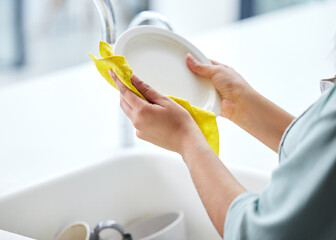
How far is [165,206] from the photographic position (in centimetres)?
115

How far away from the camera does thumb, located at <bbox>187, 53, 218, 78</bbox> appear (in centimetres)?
88

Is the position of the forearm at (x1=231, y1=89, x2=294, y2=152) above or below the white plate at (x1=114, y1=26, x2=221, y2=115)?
below

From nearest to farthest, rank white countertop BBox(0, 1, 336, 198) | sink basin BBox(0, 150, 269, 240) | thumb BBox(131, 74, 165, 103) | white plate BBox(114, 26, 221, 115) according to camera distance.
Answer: thumb BBox(131, 74, 165, 103) → white plate BBox(114, 26, 221, 115) → sink basin BBox(0, 150, 269, 240) → white countertop BBox(0, 1, 336, 198)

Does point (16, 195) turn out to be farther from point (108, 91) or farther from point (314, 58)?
point (314, 58)

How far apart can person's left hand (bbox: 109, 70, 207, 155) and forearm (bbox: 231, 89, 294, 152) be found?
0.25m

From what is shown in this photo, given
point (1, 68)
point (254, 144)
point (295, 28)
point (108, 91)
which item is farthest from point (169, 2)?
point (254, 144)

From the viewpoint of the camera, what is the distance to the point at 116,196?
1112 millimetres

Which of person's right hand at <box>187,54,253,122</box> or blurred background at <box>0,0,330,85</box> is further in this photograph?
blurred background at <box>0,0,330,85</box>

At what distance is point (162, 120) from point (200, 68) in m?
0.26

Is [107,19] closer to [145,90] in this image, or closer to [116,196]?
[145,90]

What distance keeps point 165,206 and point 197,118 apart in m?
0.47

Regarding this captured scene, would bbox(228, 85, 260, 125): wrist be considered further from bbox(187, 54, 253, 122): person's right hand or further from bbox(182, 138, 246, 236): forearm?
bbox(182, 138, 246, 236): forearm

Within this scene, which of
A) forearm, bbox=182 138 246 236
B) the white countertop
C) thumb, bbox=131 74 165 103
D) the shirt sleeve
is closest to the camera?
the shirt sleeve

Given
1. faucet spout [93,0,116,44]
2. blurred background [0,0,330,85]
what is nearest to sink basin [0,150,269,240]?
faucet spout [93,0,116,44]
